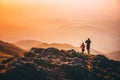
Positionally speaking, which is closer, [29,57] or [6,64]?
[6,64]

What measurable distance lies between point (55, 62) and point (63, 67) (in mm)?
2043

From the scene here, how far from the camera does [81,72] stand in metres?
50.9

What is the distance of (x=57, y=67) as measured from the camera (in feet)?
170

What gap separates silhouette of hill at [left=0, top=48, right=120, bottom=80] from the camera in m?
48.5

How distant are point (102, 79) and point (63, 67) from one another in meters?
7.11

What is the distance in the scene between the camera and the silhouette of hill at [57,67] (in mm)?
48459

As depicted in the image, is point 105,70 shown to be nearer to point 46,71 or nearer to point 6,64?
point 46,71

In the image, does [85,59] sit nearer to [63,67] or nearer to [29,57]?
[63,67]

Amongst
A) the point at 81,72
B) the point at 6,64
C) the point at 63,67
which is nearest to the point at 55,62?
the point at 63,67

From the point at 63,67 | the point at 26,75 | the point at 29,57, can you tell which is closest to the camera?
the point at 26,75

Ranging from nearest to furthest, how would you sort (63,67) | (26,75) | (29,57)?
1. (26,75)
2. (63,67)
3. (29,57)

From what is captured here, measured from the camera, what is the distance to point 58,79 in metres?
48.8

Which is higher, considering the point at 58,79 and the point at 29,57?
the point at 29,57

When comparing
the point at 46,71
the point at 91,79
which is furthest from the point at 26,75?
the point at 91,79
